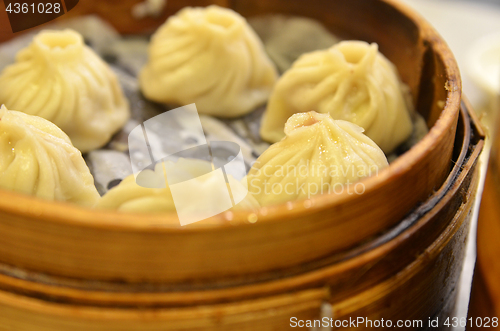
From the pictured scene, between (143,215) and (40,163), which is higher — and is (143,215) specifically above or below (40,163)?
above

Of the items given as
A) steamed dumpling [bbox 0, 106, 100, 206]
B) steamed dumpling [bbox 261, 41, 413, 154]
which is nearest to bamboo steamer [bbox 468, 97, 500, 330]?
steamed dumpling [bbox 261, 41, 413, 154]

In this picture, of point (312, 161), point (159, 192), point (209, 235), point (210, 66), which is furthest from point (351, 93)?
Result: point (209, 235)

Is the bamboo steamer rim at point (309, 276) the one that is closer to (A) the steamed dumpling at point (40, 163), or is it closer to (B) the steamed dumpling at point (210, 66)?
(A) the steamed dumpling at point (40, 163)

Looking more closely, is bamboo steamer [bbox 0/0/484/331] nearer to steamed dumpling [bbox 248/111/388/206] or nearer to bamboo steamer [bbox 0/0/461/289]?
bamboo steamer [bbox 0/0/461/289]

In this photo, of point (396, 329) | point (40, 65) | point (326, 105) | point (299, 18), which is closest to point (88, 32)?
point (40, 65)

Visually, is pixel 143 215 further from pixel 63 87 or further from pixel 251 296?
pixel 63 87

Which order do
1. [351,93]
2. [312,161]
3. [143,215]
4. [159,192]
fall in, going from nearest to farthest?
[143,215]
[159,192]
[312,161]
[351,93]

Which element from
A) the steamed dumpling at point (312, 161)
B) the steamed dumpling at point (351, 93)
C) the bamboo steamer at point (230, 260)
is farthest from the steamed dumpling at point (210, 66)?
the bamboo steamer at point (230, 260)
